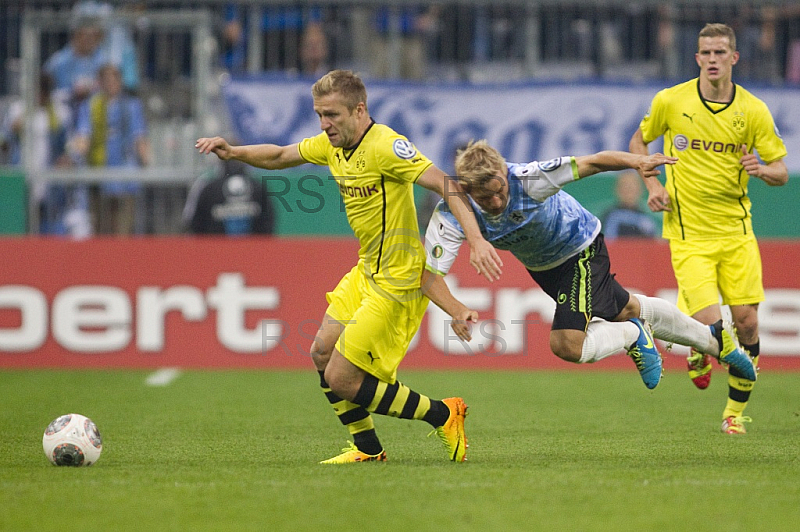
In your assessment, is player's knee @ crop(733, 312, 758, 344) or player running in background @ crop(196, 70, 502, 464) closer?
player running in background @ crop(196, 70, 502, 464)

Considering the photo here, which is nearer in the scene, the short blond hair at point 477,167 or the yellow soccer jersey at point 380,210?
the short blond hair at point 477,167

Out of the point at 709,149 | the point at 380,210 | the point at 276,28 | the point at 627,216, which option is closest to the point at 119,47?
the point at 276,28

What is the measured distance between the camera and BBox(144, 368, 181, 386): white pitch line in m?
11.3

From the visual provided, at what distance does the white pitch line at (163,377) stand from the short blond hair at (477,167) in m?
5.85

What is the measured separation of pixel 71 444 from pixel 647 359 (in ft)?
11.2

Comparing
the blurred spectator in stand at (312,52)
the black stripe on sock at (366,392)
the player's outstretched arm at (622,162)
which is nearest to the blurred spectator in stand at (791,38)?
the blurred spectator in stand at (312,52)

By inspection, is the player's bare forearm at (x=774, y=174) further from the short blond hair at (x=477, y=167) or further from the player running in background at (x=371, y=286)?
the player running in background at (x=371, y=286)

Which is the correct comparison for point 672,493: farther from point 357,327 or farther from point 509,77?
point 509,77

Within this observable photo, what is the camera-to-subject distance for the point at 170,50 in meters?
14.6

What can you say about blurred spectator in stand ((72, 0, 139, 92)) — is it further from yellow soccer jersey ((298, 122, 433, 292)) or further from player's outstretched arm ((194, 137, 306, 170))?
yellow soccer jersey ((298, 122, 433, 292))

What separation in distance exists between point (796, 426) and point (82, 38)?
397 inches

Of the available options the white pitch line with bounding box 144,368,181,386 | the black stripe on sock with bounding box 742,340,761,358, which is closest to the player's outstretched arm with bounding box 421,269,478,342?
the black stripe on sock with bounding box 742,340,761,358

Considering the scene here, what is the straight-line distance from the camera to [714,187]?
803cm

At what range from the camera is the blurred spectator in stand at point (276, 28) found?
14.9m
